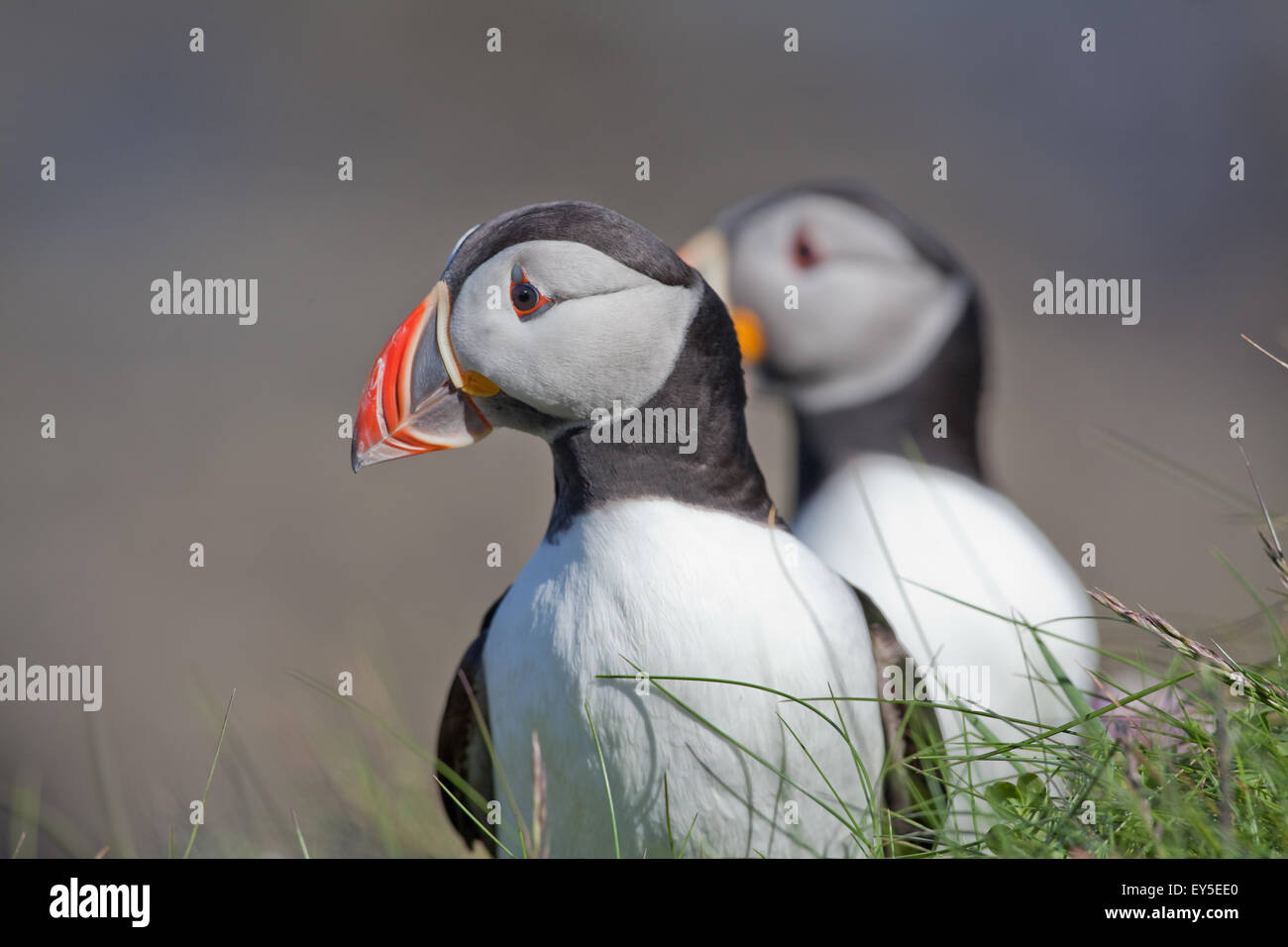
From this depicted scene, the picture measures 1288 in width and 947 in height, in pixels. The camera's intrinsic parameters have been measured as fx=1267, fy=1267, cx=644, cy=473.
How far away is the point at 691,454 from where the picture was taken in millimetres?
2467

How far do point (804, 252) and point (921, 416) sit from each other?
0.88 m

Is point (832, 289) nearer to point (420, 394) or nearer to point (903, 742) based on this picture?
point (903, 742)

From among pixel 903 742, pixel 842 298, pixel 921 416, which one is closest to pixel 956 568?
pixel 921 416

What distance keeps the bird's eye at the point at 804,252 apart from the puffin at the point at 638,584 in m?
2.60

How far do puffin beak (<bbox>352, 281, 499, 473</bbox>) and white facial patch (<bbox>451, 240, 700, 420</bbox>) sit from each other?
9cm

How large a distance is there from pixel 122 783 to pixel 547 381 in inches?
115

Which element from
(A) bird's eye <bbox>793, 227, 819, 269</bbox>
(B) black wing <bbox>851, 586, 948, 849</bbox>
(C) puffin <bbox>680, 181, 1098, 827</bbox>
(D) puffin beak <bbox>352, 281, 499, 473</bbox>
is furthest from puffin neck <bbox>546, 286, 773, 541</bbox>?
(A) bird's eye <bbox>793, 227, 819, 269</bbox>

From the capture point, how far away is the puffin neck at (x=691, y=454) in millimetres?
2432

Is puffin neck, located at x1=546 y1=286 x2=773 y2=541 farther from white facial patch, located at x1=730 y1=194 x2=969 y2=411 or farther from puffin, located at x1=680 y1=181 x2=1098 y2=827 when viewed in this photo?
white facial patch, located at x1=730 y1=194 x2=969 y2=411

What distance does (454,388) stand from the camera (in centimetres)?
252

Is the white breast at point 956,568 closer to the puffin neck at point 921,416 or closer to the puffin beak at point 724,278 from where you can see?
the puffin neck at point 921,416

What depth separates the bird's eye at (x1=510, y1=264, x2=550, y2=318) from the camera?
7.88 feet

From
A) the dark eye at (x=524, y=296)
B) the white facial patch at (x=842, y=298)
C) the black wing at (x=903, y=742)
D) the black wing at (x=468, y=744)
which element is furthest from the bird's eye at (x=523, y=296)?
the white facial patch at (x=842, y=298)

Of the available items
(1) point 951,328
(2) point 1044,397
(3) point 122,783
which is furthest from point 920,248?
(2) point 1044,397
